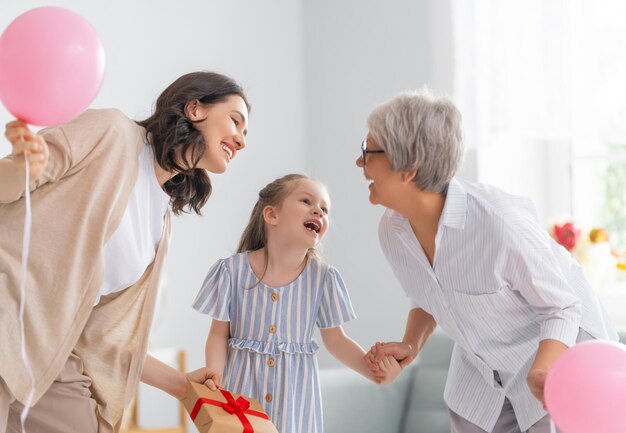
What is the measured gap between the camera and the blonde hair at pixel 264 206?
2211mm

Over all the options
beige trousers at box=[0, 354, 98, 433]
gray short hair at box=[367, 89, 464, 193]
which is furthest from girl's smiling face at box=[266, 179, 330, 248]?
beige trousers at box=[0, 354, 98, 433]

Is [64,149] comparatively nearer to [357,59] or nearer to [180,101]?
[180,101]

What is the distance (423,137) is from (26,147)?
836 mm

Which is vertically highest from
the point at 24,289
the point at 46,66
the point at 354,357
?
the point at 46,66

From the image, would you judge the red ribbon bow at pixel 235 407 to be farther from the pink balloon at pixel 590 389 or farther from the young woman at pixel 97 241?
the pink balloon at pixel 590 389

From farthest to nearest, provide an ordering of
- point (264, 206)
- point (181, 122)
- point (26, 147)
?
point (264, 206) < point (181, 122) < point (26, 147)

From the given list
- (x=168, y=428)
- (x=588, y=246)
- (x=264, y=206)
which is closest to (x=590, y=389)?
(x=264, y=206)

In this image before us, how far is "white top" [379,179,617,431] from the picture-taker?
175cm

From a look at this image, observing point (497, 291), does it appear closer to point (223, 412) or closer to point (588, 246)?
point (223, 412)

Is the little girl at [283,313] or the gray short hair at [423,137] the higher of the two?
the gray short hair at [423,137]

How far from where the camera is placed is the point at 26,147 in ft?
4.69

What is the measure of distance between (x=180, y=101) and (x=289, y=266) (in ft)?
1.81

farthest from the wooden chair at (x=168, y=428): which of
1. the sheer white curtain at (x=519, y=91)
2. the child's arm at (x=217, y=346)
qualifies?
the sheer white curtain at (x=519, y=91)

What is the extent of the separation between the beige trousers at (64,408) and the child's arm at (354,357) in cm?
66
